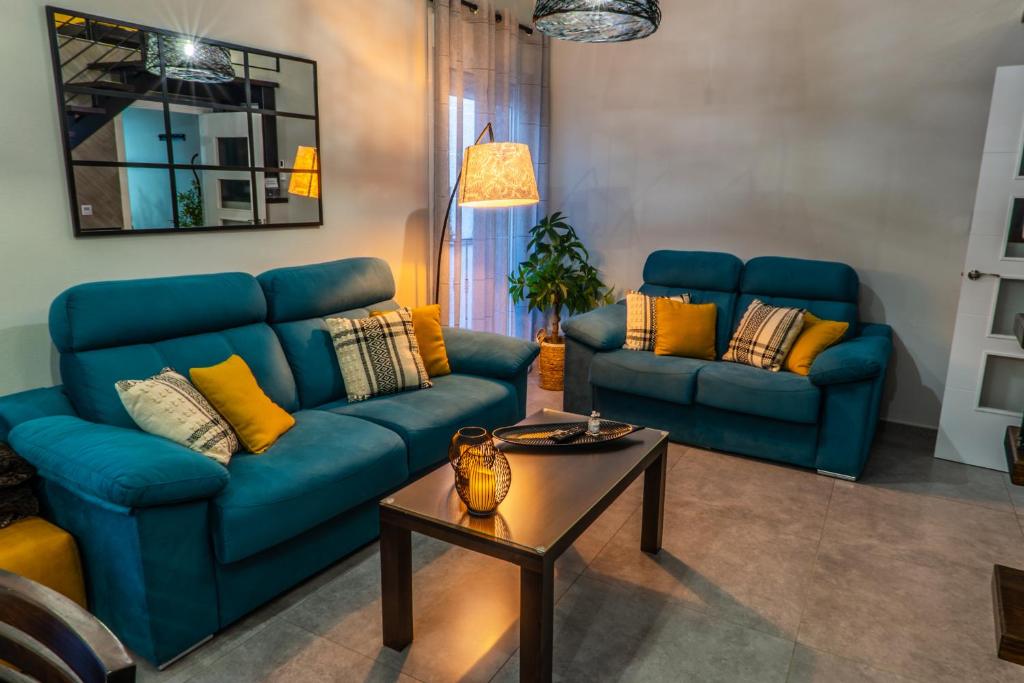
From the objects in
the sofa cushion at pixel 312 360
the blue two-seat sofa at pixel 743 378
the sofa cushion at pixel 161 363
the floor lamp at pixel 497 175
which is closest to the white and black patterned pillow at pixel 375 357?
the sofa cushion at pixel 312 360

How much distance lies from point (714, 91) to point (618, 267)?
1.28 m

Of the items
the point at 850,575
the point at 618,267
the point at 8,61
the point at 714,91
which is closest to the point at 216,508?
the point at 8,61

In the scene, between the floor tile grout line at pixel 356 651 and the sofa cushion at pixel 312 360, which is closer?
the floor tile grout line at pixel 356 651

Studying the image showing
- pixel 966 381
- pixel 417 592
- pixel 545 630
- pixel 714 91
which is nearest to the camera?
pixel 545 630

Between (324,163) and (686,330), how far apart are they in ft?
7.02

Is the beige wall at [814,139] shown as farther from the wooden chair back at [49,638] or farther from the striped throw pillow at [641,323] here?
the wooden chair back at [49,638]

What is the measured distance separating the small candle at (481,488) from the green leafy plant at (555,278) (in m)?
2.71

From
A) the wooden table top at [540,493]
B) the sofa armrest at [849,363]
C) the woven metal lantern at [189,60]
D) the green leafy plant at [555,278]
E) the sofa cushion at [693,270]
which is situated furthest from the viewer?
the green leafy plant at [555,278]

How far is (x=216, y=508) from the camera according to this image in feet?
6.77

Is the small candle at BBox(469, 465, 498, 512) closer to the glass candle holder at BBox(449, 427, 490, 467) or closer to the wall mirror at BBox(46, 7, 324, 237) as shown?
the glass candle holder at BBox(449, 427, 490, 467)

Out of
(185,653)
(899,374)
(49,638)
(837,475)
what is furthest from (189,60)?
(899,374)

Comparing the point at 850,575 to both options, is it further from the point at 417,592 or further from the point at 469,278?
the point at 469,278

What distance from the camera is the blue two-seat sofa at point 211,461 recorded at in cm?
195

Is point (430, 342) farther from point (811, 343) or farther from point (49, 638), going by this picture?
point (49, 638)
